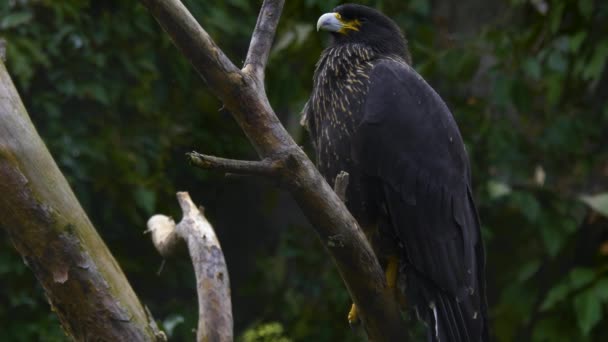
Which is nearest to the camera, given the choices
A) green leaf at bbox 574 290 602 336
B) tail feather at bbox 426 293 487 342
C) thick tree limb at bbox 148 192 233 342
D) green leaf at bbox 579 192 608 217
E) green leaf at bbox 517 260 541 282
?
thick tree limb at bbox 148 192 233 342

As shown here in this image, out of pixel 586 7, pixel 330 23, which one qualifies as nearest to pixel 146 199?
pixel 330 23

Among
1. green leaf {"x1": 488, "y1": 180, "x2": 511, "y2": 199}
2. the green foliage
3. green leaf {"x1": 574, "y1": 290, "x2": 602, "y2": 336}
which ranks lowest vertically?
green leaf {"x1": 574, "y1": 290, "x2": 602, "y2": 336}

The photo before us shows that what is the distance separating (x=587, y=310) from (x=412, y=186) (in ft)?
5.31

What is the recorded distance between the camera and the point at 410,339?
117 inches

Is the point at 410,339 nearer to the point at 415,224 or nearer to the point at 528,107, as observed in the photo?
the point at 415,224

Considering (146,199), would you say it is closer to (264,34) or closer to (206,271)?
(206,271)

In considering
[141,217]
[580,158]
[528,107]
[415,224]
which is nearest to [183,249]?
[415,224]

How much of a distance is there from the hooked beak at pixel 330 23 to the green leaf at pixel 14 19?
1348 mm

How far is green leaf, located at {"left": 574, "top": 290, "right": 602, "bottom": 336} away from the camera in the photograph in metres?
4.35

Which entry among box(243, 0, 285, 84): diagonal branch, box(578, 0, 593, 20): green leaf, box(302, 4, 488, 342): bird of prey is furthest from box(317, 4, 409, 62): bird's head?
box(578, 0, 593, 20): green leaf

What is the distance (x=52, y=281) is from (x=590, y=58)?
311 cm

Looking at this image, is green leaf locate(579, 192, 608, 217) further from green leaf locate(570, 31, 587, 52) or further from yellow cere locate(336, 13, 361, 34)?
yellow cere locate(336, 13, 361, 34)

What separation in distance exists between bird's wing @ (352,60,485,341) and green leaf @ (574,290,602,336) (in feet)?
4.34

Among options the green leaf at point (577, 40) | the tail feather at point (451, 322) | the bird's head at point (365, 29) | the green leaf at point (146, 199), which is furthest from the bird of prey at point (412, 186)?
the green leaf at point (577, 40)
